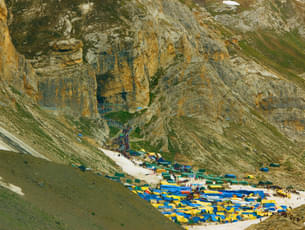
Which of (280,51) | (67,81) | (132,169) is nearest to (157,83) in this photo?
(67,81)

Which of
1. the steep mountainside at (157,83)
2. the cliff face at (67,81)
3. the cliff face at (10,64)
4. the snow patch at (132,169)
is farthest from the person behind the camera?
the steep mountainside at (157,83)

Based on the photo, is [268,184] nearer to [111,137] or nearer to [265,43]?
[111,137]

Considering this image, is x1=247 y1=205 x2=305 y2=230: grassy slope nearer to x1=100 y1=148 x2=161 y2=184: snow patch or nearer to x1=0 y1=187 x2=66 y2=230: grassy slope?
x1=0 y1=187 x2=66 y2=230: grassy slope

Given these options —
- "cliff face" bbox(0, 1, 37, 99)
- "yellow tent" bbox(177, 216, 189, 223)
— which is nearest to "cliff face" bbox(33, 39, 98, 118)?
"cliff face" bbox(0, 1, 37, 99)

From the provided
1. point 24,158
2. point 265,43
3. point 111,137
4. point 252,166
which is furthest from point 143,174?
point 265,43

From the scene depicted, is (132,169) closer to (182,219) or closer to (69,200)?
(182,219)

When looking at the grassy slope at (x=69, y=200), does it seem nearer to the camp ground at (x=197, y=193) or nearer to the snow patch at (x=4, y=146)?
the snow patch at (x=4, y=146)

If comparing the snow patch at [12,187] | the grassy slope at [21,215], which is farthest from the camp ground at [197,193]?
the grassy slope at [21,215]
